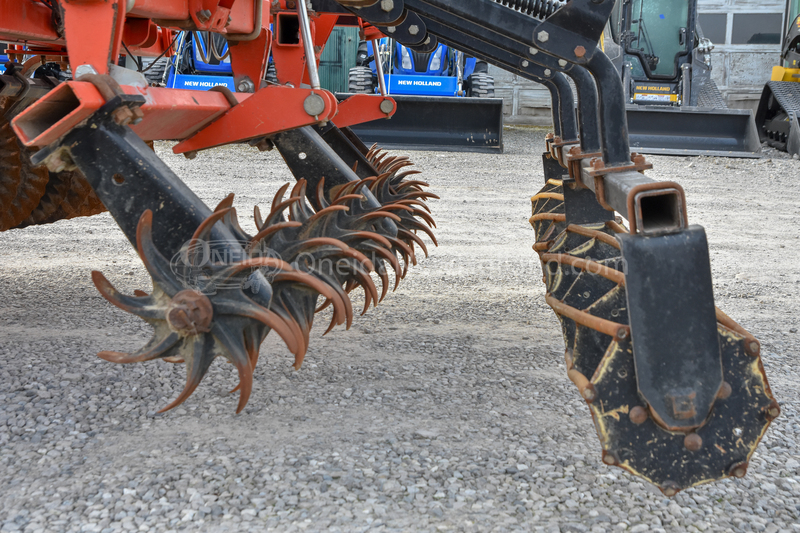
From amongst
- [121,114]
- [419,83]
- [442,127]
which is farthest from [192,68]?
[121,114]

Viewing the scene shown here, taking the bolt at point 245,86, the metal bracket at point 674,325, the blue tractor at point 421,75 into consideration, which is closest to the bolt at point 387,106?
the bolt at point 245,86

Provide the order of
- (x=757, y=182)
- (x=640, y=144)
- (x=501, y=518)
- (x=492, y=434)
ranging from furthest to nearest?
1. (x=640, y=144)
2. (x=757, y=182)
3. (x=492, y=434)
4. (x=501, y=518)

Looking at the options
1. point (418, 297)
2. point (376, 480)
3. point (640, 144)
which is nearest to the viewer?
point (376, 480)

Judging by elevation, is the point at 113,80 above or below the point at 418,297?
above

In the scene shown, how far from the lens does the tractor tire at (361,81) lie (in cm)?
1067

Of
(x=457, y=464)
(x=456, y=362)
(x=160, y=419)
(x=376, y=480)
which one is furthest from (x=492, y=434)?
(x=160, y=419)

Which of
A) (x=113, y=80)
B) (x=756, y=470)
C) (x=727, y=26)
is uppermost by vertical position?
(x=727, y=26)

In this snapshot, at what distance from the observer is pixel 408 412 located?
2326 millimetres

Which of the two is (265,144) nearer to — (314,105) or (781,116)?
(314,105)

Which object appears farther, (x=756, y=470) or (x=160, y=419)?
(x=160, y=419)

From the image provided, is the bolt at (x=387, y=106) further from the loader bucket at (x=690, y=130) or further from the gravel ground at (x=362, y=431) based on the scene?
the loader bucket at (x=690, y=130)

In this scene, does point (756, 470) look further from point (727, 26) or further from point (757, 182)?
point (727, 26)

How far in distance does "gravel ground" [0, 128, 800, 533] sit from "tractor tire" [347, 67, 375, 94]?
7201mm

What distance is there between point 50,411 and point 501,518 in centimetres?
150
